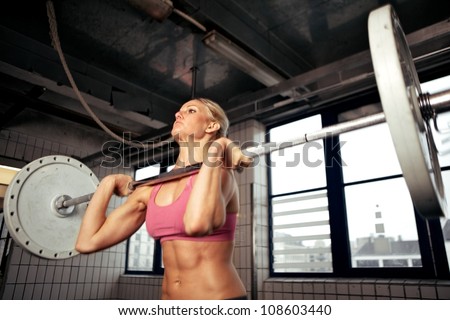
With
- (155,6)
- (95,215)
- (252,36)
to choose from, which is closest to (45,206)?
(95,215)

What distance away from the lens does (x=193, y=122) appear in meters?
1.29

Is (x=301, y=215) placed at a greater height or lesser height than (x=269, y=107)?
lesser

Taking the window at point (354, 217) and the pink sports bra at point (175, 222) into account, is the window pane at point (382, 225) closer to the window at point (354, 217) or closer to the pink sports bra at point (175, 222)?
the window at point (354, 217)

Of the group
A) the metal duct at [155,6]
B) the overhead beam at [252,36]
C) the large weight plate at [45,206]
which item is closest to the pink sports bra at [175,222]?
the large weight plate at [45,206]

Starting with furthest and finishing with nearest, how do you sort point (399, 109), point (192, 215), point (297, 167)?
1. point (297, 167)
2. point (192, 215)
3. point (399, 109)

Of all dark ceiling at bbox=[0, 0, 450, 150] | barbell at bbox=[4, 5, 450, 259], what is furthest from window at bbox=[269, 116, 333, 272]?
barbell at bbox=[4, 5, 450, 259]

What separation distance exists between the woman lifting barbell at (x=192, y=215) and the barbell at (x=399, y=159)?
A: 91mm

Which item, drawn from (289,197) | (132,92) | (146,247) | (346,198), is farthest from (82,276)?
(346,198)

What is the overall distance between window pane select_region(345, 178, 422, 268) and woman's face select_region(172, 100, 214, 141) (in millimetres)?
2660

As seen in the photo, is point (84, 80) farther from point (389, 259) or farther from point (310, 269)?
point (389, 259)

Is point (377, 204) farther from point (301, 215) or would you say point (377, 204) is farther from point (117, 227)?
point (117, 227)

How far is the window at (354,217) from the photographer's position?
3104 mm

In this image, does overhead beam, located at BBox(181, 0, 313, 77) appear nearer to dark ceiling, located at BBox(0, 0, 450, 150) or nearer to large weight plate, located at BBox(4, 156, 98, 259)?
dark ceiling, located at BBox(0, 0, 450, 150)

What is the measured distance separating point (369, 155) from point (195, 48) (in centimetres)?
219
